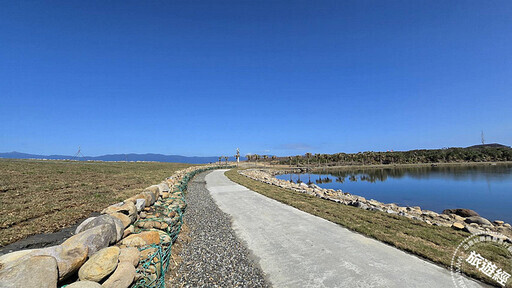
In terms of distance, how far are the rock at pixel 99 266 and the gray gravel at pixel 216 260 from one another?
1.34 metres

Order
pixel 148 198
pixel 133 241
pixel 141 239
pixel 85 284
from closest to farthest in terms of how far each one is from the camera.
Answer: pixel 85 284, pixel 133 241, pixel 141 239, pixel 148 198

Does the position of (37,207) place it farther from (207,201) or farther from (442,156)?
(442,156)

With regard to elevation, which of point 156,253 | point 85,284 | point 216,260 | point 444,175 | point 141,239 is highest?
point 85,284

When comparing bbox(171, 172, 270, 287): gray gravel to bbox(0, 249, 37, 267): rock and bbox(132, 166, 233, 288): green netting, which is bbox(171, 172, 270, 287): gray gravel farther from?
bbox(0, 249, 37, 267): rock

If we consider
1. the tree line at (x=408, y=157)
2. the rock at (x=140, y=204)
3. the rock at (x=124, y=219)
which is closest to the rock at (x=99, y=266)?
the rock at (x=124, y=219)

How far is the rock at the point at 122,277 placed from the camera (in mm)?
3154

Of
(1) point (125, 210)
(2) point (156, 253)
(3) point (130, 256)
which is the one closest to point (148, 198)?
(1) point (125, 210)

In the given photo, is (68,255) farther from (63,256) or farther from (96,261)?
(96,261)

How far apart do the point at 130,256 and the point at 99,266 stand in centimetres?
66

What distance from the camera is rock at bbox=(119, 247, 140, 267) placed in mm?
3670

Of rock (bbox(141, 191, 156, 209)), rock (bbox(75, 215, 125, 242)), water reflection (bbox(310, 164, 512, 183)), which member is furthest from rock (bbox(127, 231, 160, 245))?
water reflection (bbox(310, 164, 512, 183))

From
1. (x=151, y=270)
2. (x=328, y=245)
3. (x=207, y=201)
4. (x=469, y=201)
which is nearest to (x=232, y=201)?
(x=207, y=201)

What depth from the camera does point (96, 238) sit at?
12.3 ft

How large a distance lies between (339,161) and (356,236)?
85.8 metres
